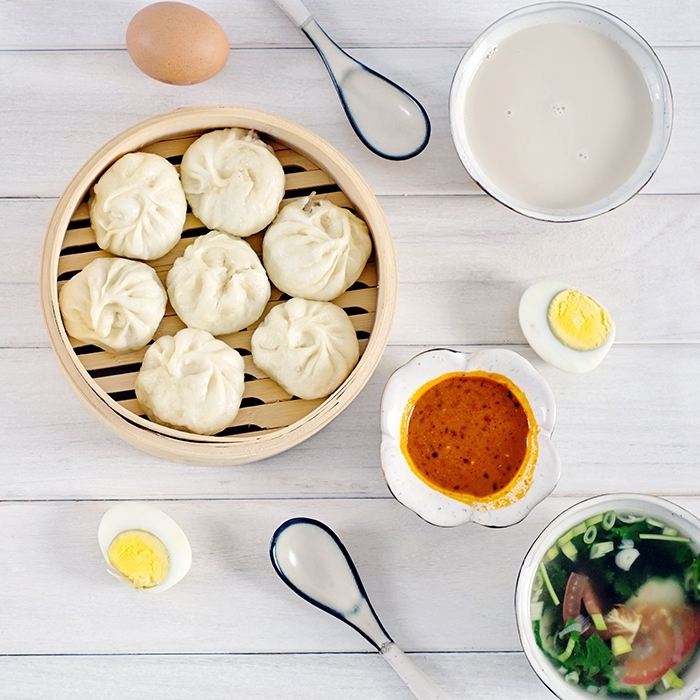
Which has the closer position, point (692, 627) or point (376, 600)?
point (692, 627)

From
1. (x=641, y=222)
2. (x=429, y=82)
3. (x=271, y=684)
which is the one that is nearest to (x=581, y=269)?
(x=641, y=222)

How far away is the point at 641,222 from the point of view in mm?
1570

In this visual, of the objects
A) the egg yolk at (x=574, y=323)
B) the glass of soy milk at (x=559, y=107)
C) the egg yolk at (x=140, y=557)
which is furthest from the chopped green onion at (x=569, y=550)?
the egg yolk at (x=140, y=557)

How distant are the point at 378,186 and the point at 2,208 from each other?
733 mm

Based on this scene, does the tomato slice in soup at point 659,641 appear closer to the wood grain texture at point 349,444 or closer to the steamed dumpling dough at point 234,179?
the wood grain texture at point 349,444

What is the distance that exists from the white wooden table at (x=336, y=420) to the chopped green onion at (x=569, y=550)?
4.5 inches

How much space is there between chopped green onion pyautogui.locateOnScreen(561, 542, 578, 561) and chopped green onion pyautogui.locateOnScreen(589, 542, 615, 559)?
0.03 m

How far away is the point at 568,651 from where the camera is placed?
138 centimetres

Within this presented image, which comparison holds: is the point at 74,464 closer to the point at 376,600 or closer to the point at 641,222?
the point at 376,600

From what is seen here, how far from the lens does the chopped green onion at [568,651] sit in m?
1.38

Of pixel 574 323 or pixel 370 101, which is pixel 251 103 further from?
pixel 574 323

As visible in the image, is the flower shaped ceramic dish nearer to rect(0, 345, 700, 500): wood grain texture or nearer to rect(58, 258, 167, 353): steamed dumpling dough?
rect(0, 345, 700, 500): wood grain texture

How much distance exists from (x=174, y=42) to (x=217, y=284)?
43 cm

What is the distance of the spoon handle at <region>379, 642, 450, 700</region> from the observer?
4.62 feet
